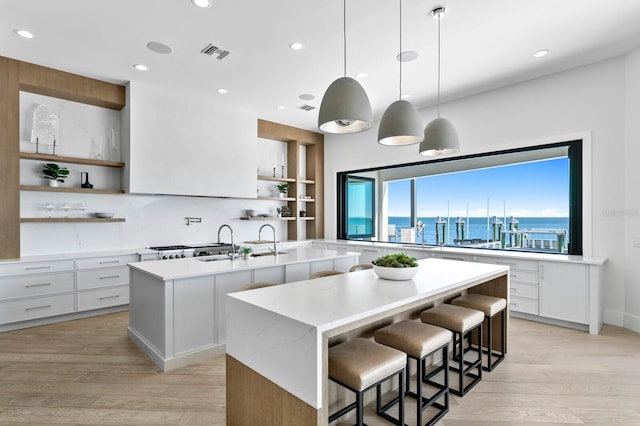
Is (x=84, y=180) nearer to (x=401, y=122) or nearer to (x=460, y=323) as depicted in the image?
(x=401, y=122)

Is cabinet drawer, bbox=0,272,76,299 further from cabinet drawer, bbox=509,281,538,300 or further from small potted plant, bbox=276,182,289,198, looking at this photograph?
cabinet drawer, bbox=509,281,538,300

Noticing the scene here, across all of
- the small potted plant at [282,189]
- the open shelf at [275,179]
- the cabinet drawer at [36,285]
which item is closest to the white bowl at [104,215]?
the cabinet drawer at [36,285]

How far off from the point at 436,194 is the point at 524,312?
3.17 m

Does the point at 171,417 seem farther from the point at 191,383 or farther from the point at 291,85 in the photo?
the point at 291,85

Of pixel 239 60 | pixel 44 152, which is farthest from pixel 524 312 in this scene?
pixel 44 152

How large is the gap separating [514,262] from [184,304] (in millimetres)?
3742

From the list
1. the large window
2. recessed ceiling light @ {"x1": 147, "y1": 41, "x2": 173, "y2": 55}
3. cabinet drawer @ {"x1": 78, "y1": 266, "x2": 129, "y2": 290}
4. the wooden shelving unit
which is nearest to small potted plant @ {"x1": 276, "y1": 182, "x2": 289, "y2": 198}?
the wooden shelving unit

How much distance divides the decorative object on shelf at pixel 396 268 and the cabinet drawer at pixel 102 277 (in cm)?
354

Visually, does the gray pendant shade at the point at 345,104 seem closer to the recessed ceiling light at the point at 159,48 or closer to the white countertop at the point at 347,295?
the white countertop at the point at 347,295

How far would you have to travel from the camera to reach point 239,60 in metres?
3.83

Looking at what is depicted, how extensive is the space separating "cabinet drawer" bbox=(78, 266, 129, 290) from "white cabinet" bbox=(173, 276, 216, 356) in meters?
2.06

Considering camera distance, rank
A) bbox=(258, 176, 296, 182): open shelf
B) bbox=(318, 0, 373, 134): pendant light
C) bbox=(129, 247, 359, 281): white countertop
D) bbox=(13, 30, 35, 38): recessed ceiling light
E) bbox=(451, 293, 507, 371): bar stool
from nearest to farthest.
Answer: bbox=(318, 0, 373, 134): pendant light
bbox=(451, 293, 507, 371): bar stool
bbox=(129, 247, 359, 281): white countertop
bbox=(13, 30, 35, 38): recessed ceiling light
bbox=(258, 176, 296, 182): open shelf

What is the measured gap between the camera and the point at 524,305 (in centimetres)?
404

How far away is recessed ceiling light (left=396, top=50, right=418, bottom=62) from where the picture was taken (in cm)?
360
